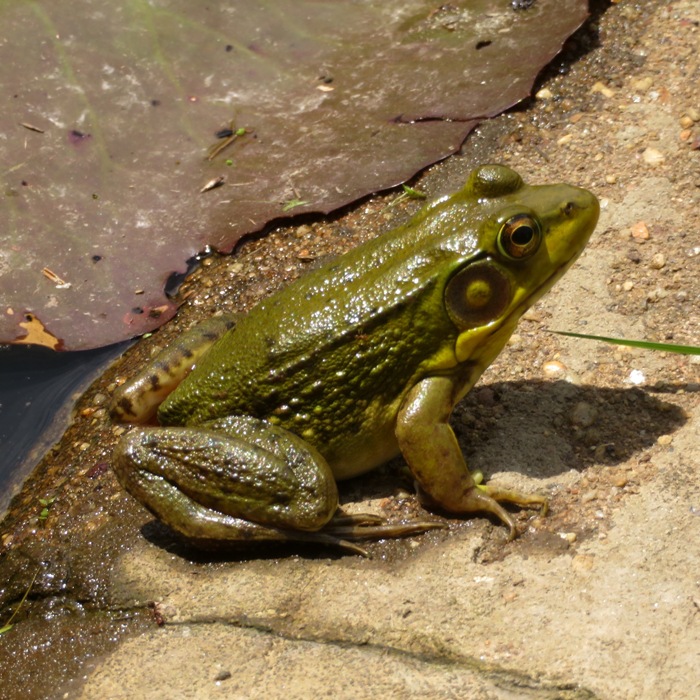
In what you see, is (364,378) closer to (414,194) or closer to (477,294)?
(477,294)

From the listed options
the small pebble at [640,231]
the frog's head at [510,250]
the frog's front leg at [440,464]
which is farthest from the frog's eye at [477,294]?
the small pebble at [640,231]

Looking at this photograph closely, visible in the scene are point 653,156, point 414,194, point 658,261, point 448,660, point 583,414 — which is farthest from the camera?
point 414,194

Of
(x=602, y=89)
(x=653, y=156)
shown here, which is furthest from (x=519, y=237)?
(x=602, y=89)

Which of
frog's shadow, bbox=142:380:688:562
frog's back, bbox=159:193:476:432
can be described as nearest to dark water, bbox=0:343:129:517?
frog's shadow, bbox=142:380:688:562

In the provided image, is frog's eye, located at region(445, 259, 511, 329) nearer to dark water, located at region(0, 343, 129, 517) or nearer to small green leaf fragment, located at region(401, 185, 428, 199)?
small green leaf fragment, located at region(401, 185, 428, 199)

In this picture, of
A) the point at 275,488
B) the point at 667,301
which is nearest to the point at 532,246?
the point at 667,301
